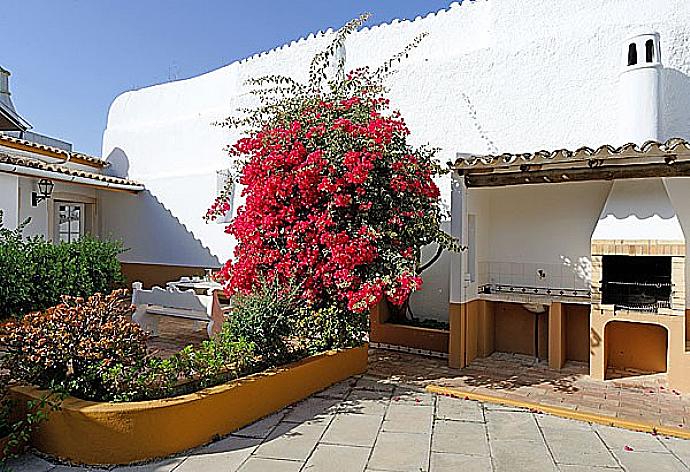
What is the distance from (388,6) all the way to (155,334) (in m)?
8.43

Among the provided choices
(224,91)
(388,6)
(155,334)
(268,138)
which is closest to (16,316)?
(155,334)

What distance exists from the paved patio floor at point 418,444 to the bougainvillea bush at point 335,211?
151 cm

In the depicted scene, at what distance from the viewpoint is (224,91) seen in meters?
14.1

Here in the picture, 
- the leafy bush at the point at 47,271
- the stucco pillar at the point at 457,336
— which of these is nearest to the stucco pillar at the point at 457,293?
the stucco pillar at the point at 457,336

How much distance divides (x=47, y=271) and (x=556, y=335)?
8252mm

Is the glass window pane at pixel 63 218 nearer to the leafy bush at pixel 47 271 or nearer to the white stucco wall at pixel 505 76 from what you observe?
the white stucco wall at pixel 505 76

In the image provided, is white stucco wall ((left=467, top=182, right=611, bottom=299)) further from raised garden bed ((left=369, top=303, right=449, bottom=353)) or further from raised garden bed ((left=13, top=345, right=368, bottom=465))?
raised garden bed ((left=13, top=345, right=368, bottom=465))

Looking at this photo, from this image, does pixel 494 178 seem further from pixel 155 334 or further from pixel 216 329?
pixel 155 334

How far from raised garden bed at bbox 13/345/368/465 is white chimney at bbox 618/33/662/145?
7033 mm

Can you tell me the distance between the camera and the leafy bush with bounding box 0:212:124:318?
8477 mm

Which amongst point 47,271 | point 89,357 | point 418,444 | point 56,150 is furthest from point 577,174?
point 56,150

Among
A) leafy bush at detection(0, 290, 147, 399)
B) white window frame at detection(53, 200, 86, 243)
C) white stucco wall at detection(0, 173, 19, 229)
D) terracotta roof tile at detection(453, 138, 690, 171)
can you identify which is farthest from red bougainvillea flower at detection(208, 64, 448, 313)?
white window frame at detection(53, 200, 86, 243)

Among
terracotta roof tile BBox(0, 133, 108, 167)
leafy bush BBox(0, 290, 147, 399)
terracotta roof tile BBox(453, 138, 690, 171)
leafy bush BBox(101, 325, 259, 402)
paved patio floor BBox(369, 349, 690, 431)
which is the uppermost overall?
terracotta roof tile BBox(0, 133, 108, 167)

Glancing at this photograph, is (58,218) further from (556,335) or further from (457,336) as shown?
(556,335)
